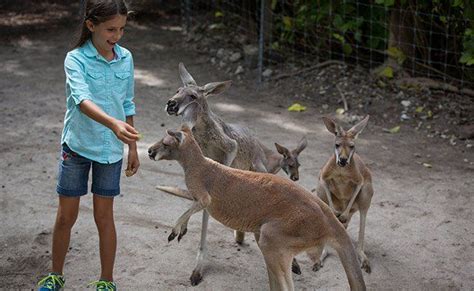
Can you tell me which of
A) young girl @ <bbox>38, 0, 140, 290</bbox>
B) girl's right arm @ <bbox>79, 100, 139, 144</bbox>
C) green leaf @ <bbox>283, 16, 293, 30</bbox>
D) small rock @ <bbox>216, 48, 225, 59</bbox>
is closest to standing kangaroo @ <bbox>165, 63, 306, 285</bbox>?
young girl @ <bbox>38, 0, 140, 290</bbox>

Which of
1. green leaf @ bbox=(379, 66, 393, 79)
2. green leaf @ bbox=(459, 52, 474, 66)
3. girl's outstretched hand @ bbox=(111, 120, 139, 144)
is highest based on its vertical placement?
girl's outstretched hand @ bbox=(111, 120, 139, 144)

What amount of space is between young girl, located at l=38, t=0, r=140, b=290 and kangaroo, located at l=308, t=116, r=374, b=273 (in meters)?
1.54

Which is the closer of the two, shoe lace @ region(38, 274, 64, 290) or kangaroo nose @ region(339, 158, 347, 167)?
shoe lace @ region(38, 274, 64, 290)

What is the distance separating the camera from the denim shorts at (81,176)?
11.5ft

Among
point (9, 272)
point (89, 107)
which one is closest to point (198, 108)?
point (89, 107)

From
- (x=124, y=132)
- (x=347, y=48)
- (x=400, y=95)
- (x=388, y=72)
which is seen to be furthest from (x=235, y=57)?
(x=124, y=132)

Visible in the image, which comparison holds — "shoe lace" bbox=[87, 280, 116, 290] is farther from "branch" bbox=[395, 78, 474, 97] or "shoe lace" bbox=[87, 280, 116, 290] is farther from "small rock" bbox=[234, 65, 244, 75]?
"small rock" bbox=[234, 65, 244, 75]

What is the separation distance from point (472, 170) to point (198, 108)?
2905 mm

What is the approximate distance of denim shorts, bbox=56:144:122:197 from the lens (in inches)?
138

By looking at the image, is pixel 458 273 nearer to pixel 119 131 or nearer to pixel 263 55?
pixel 119 131

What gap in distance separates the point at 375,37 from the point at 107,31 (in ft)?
17.4

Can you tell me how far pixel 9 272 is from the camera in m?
4.15

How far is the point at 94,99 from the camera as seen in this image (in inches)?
135

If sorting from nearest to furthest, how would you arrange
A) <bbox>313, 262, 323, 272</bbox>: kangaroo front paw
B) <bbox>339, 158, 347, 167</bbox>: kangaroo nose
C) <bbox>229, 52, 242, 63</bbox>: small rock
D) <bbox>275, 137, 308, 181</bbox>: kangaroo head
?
<bbox>313, 262, 323, 272</bbox>: kangaroo front paw → <bbox>339, 158, 347, 167</bbox>: kangaroo nose → <bbox>275, 137, 308, 181</bbox>: kangaroo head → <bbox>229, 52, 242, 63</bbox>: small rock
